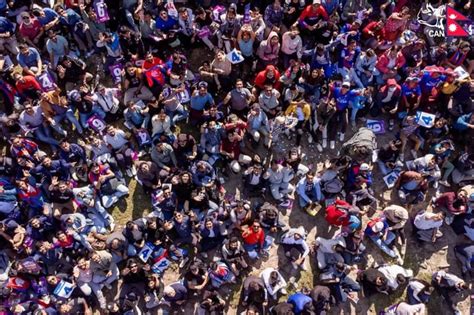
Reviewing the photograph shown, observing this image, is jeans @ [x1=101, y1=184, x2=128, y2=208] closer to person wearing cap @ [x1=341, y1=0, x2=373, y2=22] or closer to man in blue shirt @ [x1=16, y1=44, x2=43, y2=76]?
man in blue shirt @ [x1=16, y1=44, x2=43, y2=76]

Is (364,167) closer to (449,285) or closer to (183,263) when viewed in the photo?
(449,285)

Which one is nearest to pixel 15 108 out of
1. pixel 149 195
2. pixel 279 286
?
pixel 149 195

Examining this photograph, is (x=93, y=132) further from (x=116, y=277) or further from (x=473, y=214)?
(x=473, y=214)

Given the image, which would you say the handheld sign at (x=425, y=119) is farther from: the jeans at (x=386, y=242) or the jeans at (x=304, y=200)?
the jeans at (x=304, y=200)

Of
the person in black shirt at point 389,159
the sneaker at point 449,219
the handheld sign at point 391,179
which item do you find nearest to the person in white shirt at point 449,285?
the sneaker at point 449,219

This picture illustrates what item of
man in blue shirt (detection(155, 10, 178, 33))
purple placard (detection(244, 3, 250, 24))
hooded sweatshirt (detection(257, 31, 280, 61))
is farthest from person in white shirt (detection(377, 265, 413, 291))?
man in blue shirt (detection(155, 10, 178, 33))
